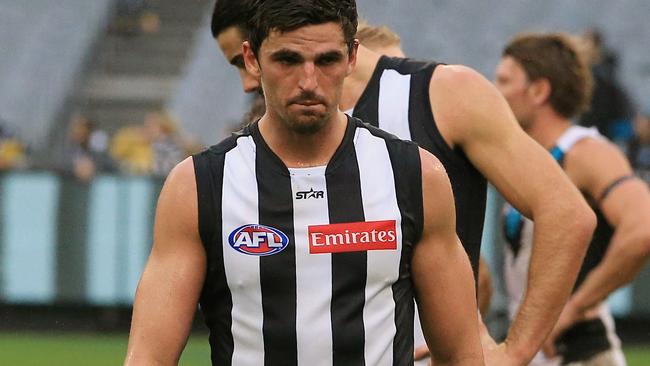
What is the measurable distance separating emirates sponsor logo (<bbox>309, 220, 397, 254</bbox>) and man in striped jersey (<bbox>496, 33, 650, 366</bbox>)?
7.68 ft

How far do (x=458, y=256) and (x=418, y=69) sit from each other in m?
0.97

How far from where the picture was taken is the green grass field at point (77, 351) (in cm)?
1105

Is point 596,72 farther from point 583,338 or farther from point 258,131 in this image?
point 258,131

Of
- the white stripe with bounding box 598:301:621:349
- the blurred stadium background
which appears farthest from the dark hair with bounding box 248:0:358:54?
the blurred stadium background

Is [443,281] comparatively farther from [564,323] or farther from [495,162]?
[564,323]

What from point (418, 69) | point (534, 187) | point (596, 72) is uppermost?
point (596, 72)

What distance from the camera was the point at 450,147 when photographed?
4098mm

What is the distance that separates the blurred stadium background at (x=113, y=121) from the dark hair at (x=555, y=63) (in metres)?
5.74

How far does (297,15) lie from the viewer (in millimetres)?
3168

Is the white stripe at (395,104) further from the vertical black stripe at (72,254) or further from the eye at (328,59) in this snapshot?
the vertical black stripe at (72,254)

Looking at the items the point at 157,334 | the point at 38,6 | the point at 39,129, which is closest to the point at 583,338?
the point at 157,334

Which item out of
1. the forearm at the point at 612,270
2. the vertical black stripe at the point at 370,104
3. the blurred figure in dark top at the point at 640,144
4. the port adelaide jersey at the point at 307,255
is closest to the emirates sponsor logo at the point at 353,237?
the port adelaide jersey at the point at 307,255

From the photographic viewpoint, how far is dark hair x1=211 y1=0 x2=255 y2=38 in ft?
14.8

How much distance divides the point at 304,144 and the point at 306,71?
9.5 inches
